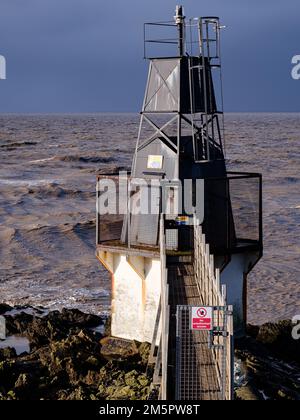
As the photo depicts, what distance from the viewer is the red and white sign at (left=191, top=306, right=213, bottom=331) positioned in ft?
40.7

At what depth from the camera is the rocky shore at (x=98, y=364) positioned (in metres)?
15.2

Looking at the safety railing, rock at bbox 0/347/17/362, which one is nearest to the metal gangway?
the safety railing

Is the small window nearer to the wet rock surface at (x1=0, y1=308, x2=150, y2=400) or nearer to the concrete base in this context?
the concrete base

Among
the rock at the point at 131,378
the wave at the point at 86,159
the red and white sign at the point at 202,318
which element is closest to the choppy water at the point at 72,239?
the wave at the point at 86,159

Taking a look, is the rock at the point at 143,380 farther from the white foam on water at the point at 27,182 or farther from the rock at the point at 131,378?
the white foam on water at the point at 27,182

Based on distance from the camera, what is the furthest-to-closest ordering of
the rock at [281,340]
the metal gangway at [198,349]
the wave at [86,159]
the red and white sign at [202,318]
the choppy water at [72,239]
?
the wave at [86,159]
the choppy water at [72,239]
the rock at [281,340]
the red and white sign at [202,318]
the metal gangway at [198,349]

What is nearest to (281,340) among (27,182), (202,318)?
(202,318)

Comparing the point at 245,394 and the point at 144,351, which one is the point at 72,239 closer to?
the point at 144,351

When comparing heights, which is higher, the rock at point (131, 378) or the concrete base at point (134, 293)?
the concrete base at point (134, 293)

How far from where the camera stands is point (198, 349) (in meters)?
13.9
